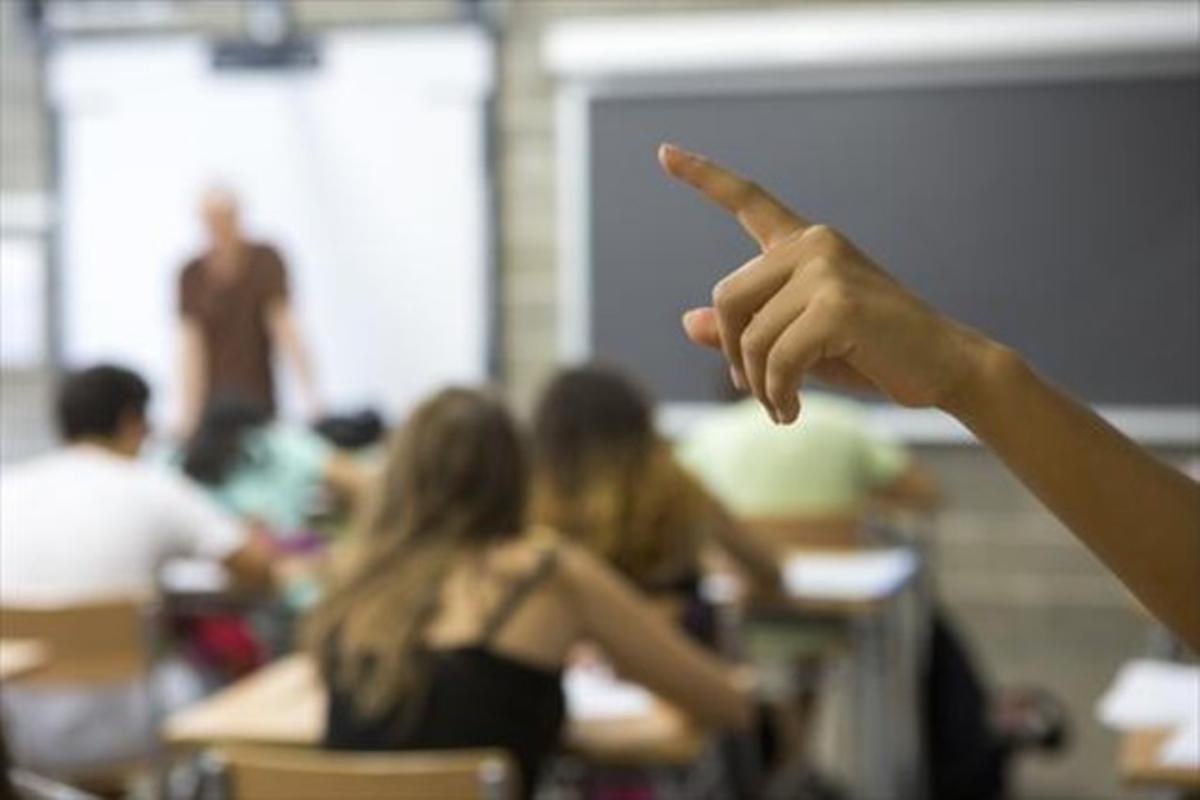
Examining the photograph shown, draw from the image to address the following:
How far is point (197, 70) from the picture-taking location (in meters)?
6.17

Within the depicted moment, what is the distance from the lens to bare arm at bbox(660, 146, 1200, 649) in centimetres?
86

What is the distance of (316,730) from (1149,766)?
3.72 feet

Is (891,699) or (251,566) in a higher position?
(251,566)

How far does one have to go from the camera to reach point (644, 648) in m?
2.65

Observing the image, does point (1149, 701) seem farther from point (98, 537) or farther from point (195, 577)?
point (195, 577)

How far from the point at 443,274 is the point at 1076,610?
2.13m

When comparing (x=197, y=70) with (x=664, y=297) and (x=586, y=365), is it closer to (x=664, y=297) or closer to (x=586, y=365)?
(x=664, y=297)

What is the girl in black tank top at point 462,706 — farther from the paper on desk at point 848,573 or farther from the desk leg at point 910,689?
the desk leg at point 910,689

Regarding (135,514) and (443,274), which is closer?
(135,514)

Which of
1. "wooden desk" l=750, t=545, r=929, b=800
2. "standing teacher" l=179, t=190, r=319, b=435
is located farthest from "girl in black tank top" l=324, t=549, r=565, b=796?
"standing teacher" l=179, t=190, r=319, b=435

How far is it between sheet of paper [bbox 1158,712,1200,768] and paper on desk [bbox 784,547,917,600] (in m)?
1.61

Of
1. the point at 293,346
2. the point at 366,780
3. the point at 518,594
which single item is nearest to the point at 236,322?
the point at 293,346

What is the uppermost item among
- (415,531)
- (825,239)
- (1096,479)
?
(825,239)

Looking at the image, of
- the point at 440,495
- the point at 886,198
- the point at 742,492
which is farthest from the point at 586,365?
the point at 886,198
